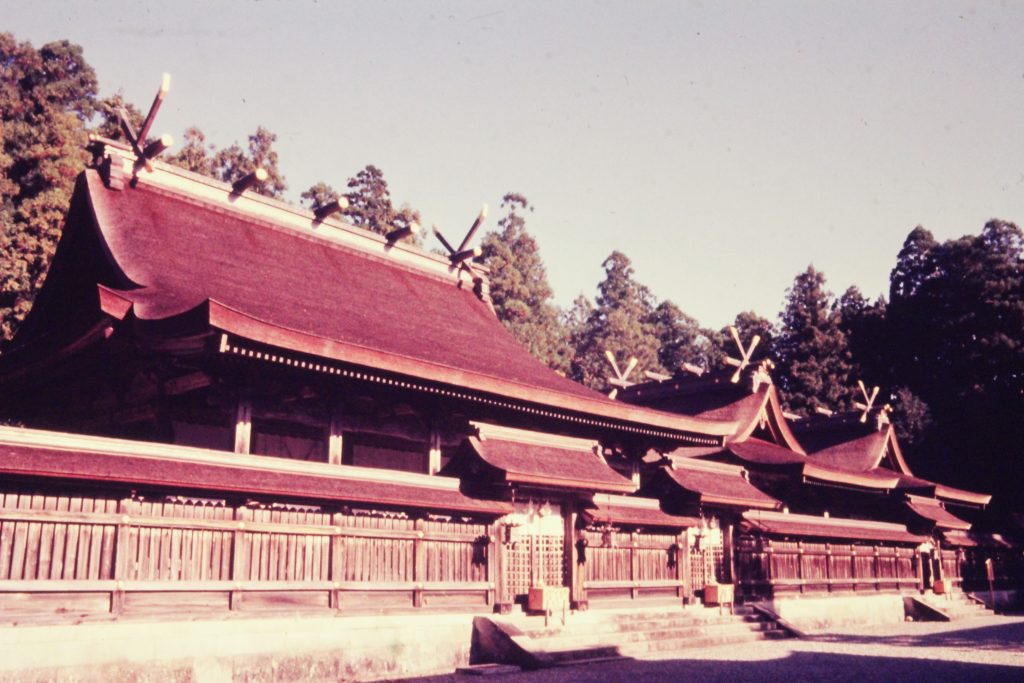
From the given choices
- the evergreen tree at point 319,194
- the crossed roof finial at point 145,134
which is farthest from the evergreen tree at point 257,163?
the crossed roof finial at point 145,134

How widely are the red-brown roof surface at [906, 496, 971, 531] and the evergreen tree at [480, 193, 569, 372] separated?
90.9ft

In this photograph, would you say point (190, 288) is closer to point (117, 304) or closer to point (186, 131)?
point (117, 304)

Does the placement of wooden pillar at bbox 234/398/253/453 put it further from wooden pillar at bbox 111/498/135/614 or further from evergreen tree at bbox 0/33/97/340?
evergreen tree at bbox 0/33/97/340

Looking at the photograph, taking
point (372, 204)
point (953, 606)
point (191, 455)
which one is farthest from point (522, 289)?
point (191, 455)

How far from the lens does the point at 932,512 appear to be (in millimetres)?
29859

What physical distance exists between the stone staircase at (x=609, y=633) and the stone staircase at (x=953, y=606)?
1002 centimetres

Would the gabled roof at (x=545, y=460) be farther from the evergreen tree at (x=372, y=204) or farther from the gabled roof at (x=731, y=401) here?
the evergreen tree at (x=372, y=204)

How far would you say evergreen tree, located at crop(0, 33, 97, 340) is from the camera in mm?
28047

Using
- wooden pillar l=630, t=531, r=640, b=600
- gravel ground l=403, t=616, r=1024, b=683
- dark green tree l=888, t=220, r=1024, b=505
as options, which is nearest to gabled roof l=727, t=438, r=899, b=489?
gravel ground l=403, t=616, r=1024, b=683

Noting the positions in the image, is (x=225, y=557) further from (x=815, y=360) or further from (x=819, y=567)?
(x=815, y=360)

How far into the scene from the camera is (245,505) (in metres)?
12.4

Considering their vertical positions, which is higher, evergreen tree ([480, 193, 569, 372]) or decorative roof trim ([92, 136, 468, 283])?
evergreen tree ([480, 193, 569, 372])

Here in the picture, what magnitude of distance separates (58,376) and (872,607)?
2251 centimetres

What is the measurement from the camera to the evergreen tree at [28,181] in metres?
28.0
